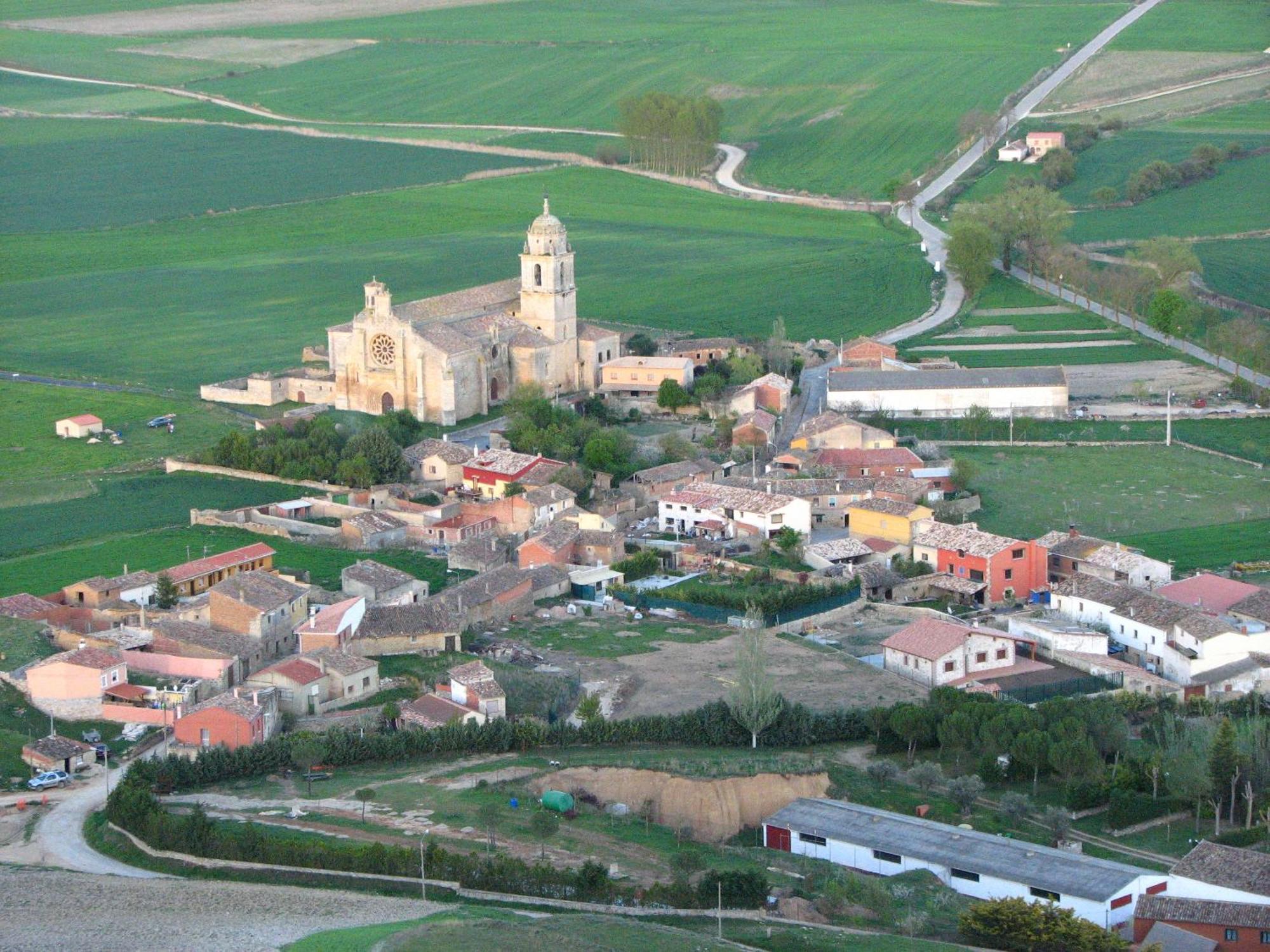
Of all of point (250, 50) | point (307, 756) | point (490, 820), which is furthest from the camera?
point (250, 50)

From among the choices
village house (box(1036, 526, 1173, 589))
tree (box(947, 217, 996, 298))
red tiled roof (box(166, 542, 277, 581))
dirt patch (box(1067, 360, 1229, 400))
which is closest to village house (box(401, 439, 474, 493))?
red tiled roof (box(166, 542, 277, 581))

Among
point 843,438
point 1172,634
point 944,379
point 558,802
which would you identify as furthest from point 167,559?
point 944,379

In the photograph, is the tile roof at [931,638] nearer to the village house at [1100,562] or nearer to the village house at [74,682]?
the village house at [1100,562]

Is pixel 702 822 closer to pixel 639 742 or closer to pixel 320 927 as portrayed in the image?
pixel 639 742

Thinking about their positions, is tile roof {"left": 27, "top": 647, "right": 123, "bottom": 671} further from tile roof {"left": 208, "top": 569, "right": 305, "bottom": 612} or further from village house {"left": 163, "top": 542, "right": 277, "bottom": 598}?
village house {"left": 163, "top": 542, "right": 277, "bottom": 598}

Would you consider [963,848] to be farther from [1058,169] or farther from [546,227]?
A: [1058,169]

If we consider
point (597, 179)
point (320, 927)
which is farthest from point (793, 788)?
point (597, 179)

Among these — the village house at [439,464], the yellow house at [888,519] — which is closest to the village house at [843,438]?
the yellow house at [888,519]
